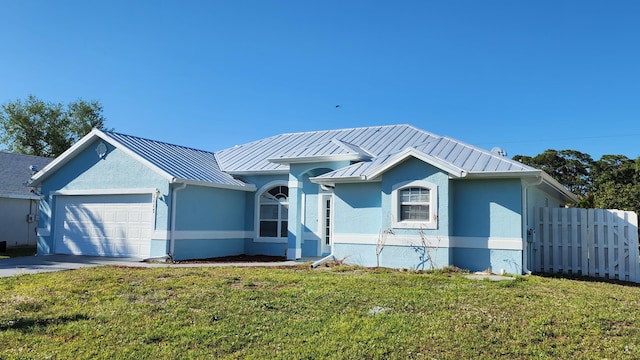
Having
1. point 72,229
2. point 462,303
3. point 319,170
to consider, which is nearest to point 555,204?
point 319,170

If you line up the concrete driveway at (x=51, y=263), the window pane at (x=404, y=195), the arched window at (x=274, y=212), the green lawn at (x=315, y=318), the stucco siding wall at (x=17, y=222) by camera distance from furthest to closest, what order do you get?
the stucco siding wall at (x=17, y=222)
the arched window at (x=274, y=212)
the window pane at (x=404, y=195)
the concrete driveway at (x=51, y=263)
the green lawn at (x=315, y=318)

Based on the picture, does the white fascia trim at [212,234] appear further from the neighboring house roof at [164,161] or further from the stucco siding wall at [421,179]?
the stucco siding wall at [421,179]

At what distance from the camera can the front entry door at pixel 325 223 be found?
16.8 m

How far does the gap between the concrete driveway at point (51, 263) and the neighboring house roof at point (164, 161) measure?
2.93 meters

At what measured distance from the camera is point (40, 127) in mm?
41375

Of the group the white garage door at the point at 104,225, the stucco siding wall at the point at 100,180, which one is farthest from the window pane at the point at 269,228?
the white garage door at the point at 104,225

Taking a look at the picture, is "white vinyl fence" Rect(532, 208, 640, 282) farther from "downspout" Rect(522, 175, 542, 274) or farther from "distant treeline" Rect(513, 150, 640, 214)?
"distant treeline" Rect(513, 150, 640, 214)

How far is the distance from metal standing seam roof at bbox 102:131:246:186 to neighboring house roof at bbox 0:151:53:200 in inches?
292

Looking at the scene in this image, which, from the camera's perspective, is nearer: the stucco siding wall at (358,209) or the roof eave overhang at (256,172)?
the stucco siding wall at (358,209)

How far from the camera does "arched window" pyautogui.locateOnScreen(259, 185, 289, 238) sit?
1816cm

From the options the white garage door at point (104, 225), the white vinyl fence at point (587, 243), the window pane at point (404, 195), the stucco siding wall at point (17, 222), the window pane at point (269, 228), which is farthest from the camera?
the stucco siding wall at point (17, 222)

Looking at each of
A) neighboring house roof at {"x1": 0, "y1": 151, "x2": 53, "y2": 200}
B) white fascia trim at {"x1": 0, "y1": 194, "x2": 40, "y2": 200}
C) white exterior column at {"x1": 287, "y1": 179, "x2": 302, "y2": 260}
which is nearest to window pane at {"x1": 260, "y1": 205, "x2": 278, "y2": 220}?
white exterior column at {"x1": 287, "y1": 179, "x2": 302, "y2": 260}

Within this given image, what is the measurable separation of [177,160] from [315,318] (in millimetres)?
12079

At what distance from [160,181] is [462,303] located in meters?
10.8
